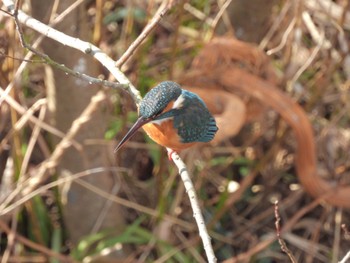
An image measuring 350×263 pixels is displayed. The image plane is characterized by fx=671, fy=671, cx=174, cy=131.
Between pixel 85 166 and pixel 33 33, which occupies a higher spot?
pixel 33 33

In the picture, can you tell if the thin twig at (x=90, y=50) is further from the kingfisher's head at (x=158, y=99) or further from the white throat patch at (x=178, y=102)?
the white throat patch at (x=178, y=102)

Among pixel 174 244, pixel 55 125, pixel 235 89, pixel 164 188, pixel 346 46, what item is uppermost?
pixel 346 46

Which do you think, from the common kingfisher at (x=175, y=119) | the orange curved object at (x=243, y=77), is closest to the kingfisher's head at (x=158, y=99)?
the common kingfisher at (x=175, y=119)

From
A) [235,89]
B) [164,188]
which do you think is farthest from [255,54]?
[164,188]

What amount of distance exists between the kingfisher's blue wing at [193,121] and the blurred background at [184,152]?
1.74 feet

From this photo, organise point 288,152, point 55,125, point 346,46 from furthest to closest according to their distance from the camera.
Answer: point 288,152, point 346,46, point 55,125

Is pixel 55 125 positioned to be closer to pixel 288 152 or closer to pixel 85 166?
pixel 85 166

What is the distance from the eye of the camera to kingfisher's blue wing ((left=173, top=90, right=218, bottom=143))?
85.9 inches

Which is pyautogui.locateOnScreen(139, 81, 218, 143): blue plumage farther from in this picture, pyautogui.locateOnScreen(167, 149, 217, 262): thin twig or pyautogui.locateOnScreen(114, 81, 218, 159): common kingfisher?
pyautogui.locateOnScreen(167, 149, 217, 262): thin twig

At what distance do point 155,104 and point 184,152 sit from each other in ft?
5.32

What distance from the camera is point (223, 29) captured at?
381cm

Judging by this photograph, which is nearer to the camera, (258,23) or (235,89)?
(235,89)

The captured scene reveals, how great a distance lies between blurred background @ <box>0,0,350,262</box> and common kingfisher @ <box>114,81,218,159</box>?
0.56 metres

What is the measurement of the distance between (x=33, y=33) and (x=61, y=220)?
3.25 ft
